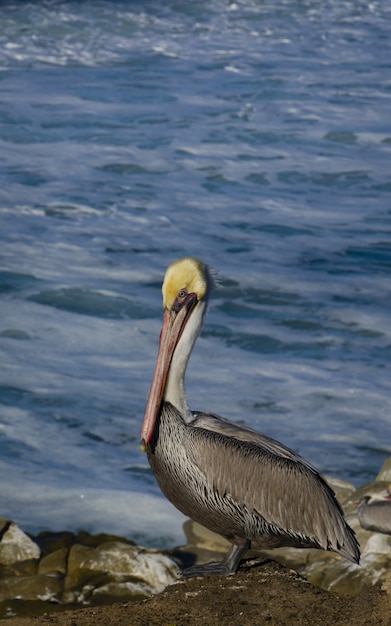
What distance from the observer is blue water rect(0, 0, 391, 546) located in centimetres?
996

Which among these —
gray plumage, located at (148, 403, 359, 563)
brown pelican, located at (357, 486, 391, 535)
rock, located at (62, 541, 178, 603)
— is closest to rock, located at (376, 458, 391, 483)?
brown pelican, located at (357, 486, 391, 535)

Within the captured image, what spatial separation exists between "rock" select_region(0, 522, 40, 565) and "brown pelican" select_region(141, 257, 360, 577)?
2330 mm

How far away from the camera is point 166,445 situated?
4.87m

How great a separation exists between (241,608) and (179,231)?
11.8 metres

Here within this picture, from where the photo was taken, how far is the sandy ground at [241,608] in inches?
167

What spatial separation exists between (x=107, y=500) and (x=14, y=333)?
13.7 feet

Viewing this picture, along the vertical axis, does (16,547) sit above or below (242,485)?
below

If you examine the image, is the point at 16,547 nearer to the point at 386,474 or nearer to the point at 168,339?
the point at 168,339

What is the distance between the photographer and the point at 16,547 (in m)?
7.16

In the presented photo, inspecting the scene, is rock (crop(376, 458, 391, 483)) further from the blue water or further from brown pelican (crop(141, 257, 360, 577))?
brown pelican (crop(141, 257, 360, 577))

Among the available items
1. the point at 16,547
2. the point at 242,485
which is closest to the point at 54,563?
the point at 16,547

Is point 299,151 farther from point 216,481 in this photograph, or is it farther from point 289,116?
point 216,481

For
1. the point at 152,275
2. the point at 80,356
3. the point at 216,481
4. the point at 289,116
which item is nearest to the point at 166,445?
the point at 216,481

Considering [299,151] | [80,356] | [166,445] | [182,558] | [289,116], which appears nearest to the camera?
[166,445]
